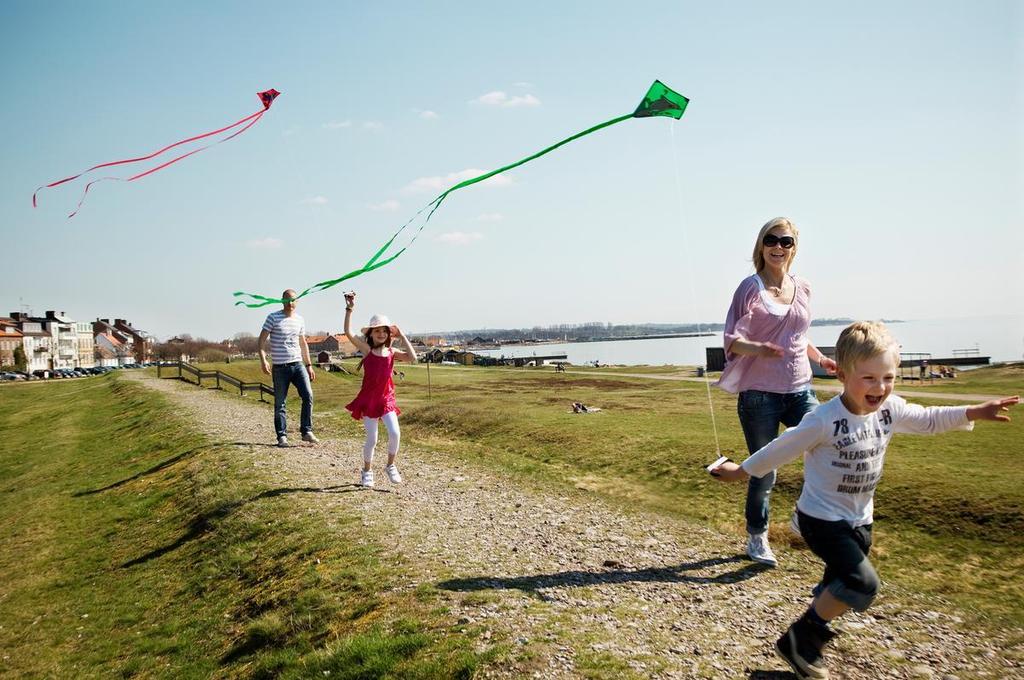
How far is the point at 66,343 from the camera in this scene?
120500mm

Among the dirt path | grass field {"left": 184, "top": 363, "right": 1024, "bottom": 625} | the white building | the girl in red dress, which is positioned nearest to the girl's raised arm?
the girl in red dress

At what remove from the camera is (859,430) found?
3.64 metres

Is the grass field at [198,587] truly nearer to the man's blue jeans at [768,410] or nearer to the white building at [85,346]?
A: the man's blue jeans at [768,410]

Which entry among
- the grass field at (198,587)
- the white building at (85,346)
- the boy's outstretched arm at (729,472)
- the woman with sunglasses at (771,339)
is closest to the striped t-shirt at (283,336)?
the grass field at (198,587)

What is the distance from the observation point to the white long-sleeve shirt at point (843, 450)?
11.9 ft

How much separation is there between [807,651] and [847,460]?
47.8 inches

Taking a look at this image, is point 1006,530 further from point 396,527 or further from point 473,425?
point 473,425

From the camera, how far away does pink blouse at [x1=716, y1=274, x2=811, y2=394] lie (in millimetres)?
5344

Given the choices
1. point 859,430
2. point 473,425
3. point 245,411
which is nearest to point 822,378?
point 473,425

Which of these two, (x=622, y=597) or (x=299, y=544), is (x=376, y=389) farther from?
(x=622, y=597)

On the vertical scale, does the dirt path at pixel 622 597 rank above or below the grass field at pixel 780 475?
above

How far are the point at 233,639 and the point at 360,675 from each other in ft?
7.26

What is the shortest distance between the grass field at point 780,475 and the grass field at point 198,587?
14.6 ft

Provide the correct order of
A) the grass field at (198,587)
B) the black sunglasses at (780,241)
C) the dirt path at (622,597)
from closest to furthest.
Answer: the dirt path at (622,597), the grass field at (198,587), the black sunglasses at (780,241)
